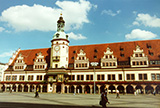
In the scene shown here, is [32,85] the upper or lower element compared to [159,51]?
lower

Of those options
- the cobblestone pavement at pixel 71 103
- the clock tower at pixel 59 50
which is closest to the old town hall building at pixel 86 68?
the clock tower at pixel 59 50

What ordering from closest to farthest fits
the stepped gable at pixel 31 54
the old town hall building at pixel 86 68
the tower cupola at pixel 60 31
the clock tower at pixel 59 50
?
the old town hall building at pixel 86 68, the clock tower at pixel 59 50, the tower cupola at pixel 60 31, the stepped gable at pixel 31 54

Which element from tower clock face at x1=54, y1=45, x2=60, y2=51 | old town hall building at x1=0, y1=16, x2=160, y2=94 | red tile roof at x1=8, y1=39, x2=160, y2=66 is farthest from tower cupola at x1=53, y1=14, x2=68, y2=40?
red tile roof at x1=8, y1=39, x2=160, y2=66

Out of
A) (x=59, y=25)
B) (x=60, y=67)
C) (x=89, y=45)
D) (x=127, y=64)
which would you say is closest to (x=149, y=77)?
(x=127, y=64)

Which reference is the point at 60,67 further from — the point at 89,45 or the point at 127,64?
the point at 127,64

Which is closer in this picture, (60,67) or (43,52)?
(60,67)

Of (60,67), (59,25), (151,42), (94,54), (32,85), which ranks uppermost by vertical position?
(59,25)

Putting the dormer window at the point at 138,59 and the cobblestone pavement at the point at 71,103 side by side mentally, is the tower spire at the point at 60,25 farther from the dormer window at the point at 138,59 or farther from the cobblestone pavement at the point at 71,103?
the cobblestone pavement at the point at 71,103

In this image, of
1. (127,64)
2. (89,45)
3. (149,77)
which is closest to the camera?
(149,77)

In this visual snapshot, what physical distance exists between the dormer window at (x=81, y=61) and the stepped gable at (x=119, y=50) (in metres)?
1.72

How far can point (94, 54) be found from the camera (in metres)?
55.3

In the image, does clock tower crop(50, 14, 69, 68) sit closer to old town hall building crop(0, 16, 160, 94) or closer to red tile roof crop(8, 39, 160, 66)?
old town hall building crop(0, 16, 160, 94)

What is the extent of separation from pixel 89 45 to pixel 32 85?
24.9 metres

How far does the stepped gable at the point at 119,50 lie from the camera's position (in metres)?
50.2
